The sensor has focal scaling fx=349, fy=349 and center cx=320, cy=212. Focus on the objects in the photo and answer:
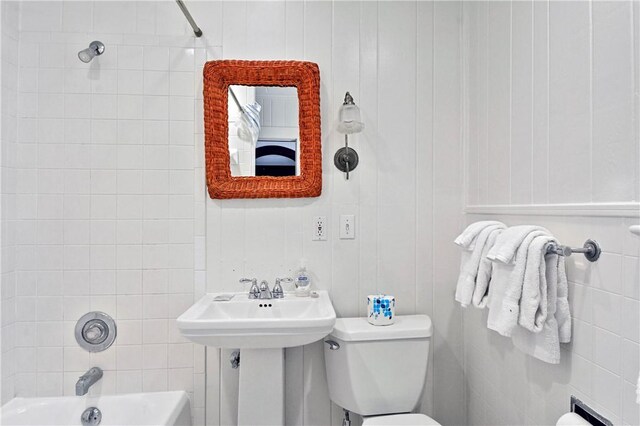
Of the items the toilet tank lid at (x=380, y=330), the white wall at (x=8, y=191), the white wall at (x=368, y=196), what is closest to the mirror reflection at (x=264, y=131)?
the white wall at (x=368, y=196)

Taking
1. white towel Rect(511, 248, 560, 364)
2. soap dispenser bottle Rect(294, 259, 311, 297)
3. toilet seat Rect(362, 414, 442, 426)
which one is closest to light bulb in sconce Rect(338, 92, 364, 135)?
soap dispenser bottle Rect(294, 259, 311, 297)

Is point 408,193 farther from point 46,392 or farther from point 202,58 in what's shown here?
point 46,392

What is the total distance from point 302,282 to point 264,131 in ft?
2.29

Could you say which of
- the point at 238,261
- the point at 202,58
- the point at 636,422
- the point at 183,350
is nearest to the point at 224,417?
the point at 183,350

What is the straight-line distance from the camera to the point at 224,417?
5.09 feet

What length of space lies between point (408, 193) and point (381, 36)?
Result: 0.75 m

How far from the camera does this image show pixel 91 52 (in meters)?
1.46

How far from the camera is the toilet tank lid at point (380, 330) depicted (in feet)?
4.51

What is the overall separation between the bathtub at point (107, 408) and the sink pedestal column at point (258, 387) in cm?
31

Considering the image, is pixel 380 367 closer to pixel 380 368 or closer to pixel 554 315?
pixel 380 368

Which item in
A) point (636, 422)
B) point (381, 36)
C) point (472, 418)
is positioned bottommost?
point (472, 418)

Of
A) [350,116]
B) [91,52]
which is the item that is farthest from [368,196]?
[91,52]

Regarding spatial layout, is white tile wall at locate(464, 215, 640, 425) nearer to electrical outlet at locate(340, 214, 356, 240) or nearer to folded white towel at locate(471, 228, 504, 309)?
folded white towel at locate(471, 228, 504, 309)

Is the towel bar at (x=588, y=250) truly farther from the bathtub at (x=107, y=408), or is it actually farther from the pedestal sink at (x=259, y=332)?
the bathtub at (x=107, y=408)
